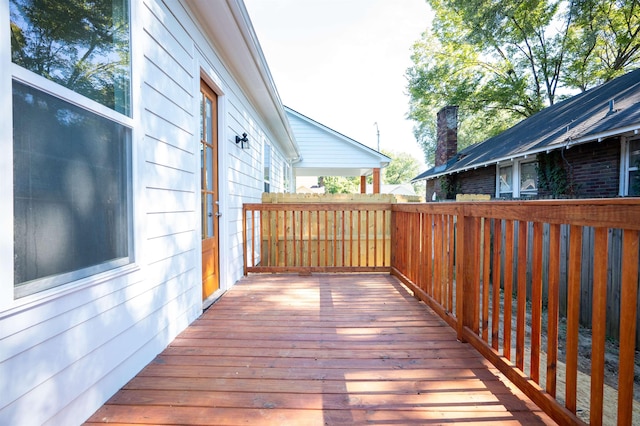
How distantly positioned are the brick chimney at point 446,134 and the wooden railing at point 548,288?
872cm

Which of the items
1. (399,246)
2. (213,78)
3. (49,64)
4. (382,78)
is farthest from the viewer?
(382,78)

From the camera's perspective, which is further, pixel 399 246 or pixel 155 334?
pixel 399 246

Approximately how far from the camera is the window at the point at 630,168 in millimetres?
5238

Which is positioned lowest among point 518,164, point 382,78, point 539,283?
point 539,283

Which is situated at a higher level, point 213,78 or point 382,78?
point 382,78

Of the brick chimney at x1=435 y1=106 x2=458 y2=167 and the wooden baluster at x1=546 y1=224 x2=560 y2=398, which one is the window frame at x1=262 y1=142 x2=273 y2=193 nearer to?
the wooden baluster at x1=546 y1=224 x2=560 y2=398

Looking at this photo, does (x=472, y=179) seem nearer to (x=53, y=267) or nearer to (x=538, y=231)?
(x=538, y=231)

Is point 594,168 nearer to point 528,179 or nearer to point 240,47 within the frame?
point 528,179

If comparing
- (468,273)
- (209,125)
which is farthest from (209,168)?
(468,273)

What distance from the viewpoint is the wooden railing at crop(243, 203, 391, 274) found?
419 cm

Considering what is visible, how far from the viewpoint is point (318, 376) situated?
177 centimetres

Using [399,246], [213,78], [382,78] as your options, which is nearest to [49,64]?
[213,78]

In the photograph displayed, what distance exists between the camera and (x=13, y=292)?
43.4 inches

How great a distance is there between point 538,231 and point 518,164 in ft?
27.0
